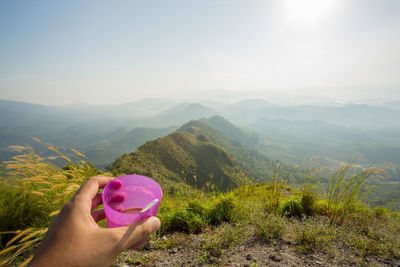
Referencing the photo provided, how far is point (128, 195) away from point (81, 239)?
20.5 inches

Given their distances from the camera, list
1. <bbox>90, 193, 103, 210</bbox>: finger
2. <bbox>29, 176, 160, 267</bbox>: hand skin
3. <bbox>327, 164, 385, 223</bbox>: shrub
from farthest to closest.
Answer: <bbox>327, 164, 385, 223</bbox>: shrub
<bbox>90, 193, 103, 210</bbox>: finger
<bbox>29, 176, 160, 267</bbox>: hand skin

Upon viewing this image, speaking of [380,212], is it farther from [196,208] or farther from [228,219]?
[196,208]

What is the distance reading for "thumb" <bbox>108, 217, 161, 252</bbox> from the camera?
3.59ft

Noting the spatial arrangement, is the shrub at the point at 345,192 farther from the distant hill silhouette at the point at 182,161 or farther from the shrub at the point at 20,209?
the distant hill silhouette at the point at 182,161

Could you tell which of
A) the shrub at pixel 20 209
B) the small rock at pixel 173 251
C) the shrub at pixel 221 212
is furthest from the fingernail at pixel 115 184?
the shrub at pixel 221 212

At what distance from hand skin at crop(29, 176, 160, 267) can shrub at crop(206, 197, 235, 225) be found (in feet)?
7.43

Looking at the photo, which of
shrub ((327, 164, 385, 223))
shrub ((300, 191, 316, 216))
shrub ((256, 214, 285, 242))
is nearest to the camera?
shrub ((256, 214, 285, 242))

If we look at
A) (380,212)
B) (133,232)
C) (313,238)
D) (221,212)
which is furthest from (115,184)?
(380,212)

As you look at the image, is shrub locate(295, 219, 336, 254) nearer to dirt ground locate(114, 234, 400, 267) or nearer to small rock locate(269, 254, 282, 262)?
dirt ground locate(114, 234, 400, 267)

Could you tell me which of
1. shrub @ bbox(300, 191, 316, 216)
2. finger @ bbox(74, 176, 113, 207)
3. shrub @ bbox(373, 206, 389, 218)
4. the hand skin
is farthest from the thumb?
shrub @ bbox(373, 206, 389, 218)

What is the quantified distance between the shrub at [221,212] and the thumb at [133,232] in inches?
84.2

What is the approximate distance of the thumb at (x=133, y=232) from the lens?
1.09 metres

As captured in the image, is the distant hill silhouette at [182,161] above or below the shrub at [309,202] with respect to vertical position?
below

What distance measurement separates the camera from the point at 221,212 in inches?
131
